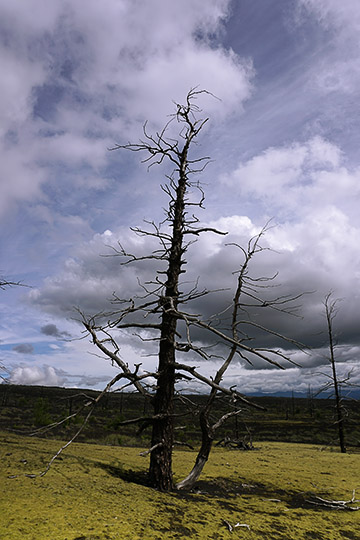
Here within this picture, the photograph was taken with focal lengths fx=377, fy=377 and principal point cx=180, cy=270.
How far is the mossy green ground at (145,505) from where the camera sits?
14.7 feet

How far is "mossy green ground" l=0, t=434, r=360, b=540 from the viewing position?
4477 mm

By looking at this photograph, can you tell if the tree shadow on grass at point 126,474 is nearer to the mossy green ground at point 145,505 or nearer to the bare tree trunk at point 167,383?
the mossy green ground at point 145,505

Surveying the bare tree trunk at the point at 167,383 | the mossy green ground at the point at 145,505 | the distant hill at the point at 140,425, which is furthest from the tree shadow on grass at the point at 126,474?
the distant hill at the point at 140,425

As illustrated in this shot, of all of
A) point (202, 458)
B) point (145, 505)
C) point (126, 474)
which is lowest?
point (126, 474)

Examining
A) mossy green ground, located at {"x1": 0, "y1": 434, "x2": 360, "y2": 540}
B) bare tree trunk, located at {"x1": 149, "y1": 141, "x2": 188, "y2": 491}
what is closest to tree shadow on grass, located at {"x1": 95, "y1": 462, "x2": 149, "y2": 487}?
mossy green ground, located at {"x1": 0, "y1": 434, "x2": 360, "y2": 540}

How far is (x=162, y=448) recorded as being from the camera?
7371mm

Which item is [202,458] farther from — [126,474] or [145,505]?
[145,505]

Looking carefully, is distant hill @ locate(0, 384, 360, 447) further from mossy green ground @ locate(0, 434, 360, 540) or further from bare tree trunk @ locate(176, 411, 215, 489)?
mossy green ground @ locate(0, 434, 360, 540)

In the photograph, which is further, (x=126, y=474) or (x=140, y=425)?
(x=140, y=425)

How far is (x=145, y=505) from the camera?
573 cm

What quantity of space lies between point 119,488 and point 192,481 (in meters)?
1.92

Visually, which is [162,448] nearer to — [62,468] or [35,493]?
[62,468]

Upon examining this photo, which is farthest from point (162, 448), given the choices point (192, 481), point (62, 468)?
point (62, 468)

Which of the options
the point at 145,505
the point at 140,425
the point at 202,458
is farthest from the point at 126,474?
the point at 145,505
